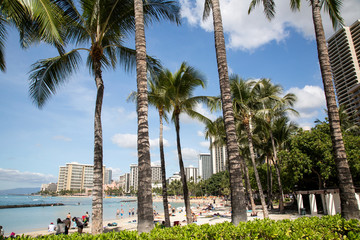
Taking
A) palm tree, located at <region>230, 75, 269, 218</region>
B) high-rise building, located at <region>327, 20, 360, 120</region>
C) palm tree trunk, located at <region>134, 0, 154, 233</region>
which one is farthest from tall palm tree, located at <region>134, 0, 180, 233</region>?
high-rise building, located at <region>327, 20, 360, 120</region>

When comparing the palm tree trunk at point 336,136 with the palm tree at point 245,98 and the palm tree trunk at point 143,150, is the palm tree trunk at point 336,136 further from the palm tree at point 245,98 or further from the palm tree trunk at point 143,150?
the palm tree at point 245,98

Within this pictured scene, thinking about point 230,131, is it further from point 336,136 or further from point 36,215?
point 36,215

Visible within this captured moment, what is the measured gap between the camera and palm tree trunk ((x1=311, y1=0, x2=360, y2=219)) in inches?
247

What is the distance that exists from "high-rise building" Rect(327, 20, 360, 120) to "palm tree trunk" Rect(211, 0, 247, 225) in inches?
3503

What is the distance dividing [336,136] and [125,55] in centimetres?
922

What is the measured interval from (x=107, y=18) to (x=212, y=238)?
8.87 m

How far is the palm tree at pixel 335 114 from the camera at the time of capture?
6.31 m

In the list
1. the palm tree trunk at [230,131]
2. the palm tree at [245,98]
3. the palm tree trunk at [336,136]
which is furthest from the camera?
the palm tree at [245,98]

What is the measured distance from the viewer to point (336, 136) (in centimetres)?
691

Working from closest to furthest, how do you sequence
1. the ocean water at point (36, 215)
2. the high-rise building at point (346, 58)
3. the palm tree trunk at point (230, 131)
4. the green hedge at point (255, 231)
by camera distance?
the green hedge at point (255, 231)
the palm tree trunk at point (230, 131)
the ocean water at point (36, 215)
the high-rise building at point (346, 58)

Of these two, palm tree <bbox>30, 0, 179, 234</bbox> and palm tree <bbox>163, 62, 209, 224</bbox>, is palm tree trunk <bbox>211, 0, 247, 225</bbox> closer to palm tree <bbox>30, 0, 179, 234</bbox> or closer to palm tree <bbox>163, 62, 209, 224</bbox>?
palm tree <bbox>30, 0, 179, 234</bbox>

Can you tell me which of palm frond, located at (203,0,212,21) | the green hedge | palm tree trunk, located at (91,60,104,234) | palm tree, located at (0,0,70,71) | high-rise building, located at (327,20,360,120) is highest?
high-rise building, located at (327,20,360,120)

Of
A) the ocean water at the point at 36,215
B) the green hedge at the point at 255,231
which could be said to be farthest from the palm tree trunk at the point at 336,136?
the ocean water at the point at 36,215

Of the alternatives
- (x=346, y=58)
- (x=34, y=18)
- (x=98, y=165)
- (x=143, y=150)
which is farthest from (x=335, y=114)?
(x=346, y=58)
